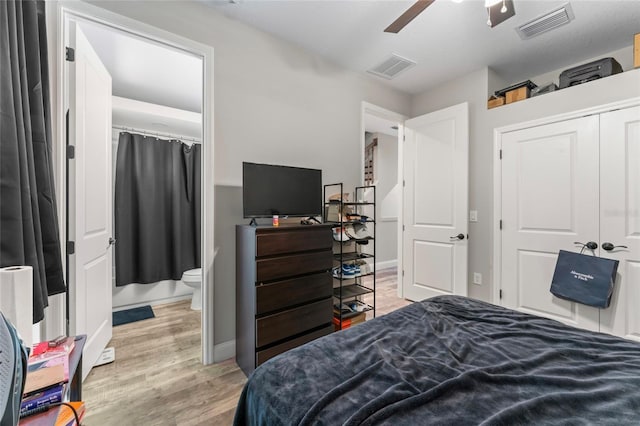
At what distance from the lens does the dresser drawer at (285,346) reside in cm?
182

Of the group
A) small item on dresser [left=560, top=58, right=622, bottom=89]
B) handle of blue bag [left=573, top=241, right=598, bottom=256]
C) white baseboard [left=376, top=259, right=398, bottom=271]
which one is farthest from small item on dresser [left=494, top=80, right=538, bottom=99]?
white baseboard [left=376, top=259, right=398, bottom=271]

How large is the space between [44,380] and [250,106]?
2.04 meters

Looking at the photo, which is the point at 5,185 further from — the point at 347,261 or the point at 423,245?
the point at 423,245

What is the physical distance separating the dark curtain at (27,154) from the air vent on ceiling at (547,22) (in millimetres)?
3363

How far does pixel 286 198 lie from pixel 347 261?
91cm

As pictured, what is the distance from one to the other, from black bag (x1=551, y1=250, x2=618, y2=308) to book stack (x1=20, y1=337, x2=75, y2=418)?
3.34 metres

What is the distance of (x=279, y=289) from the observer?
1.90 m

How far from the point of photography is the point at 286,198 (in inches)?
87.5

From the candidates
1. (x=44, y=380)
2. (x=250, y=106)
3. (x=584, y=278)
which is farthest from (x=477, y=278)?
(x=44, y=380)

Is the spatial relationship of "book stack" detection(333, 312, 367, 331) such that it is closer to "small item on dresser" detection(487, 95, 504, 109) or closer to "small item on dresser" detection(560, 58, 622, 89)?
"small item on dresser" detection(487, 95, 504, 109)

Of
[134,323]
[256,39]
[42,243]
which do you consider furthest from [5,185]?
[134,323]

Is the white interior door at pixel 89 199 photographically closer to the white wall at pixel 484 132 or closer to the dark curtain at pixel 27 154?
the dark curtain at pixel 27 154

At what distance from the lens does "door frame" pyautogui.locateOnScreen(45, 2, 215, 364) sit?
1575mm

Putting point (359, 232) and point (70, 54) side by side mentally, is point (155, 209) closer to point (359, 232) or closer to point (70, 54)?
point (70, 54)
